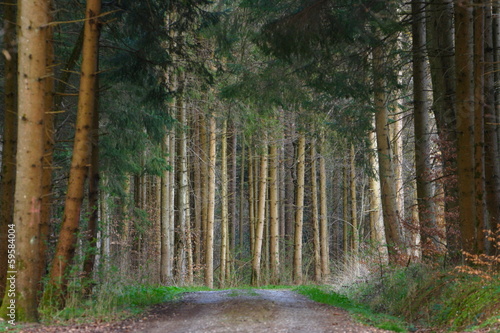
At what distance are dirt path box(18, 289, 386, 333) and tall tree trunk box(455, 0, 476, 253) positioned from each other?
227 cm

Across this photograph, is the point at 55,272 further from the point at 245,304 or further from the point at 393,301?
the point at 393,301

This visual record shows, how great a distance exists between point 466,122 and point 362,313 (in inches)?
144

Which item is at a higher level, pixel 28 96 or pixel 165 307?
pixel 28 96

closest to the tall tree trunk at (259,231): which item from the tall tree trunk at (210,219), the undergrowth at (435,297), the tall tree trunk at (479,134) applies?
the tall tree trunk at (210,219)

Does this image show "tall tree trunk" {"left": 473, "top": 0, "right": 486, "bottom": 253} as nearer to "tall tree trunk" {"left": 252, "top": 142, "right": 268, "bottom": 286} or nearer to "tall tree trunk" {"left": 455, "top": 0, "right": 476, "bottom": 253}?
"tall tree trunk" {"left": 455, "top": 0, "right": 476, "bottom": 253}

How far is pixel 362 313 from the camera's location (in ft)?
29.1

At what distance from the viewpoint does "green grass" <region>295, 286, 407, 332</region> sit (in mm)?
7499

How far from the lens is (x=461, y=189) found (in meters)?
7.91

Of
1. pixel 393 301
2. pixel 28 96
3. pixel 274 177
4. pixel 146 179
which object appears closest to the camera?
pixel 28 96

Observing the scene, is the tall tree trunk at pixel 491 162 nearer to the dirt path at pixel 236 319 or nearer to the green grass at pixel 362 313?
the green grass at pixel 362 313

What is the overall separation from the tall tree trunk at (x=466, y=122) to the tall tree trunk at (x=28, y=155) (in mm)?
6236

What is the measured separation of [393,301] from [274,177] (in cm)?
1283

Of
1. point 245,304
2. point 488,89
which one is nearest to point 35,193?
point 245,304

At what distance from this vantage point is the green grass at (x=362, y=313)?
7499 mm
